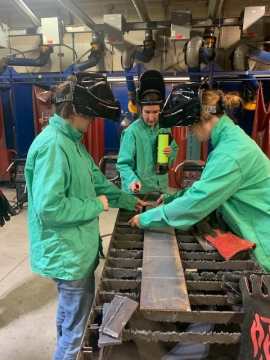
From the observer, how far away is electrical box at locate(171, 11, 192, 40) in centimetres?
440

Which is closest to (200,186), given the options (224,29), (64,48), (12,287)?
(12,287)

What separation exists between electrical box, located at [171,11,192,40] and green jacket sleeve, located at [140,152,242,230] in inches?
142

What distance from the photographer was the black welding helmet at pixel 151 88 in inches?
89.7

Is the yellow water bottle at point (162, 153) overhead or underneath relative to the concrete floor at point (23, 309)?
overhead

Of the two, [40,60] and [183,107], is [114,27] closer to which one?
[40,60]

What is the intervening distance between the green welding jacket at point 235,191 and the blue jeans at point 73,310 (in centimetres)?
54

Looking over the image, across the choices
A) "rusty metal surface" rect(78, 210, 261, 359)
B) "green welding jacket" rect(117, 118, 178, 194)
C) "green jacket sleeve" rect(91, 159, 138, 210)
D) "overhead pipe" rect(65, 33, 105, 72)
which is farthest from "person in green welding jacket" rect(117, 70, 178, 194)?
"overhead pipe" rect(65, 33, 105, 72)

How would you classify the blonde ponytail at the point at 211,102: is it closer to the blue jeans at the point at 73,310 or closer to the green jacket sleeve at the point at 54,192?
the green jacket sleeve at the point at 54,192

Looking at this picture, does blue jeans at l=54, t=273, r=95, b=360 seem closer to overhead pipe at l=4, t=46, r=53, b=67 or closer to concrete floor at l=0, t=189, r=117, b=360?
concrete floor at l=0, t=189, r=117, b=360

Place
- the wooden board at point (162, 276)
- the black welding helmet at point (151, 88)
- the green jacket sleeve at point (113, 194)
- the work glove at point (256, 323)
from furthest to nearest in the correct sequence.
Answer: the black welding helmet at point (151, 88)
the green jacket sleeve at point (113, 194)
the wooden board at point (162, 276)
the work glove at point (256, 323)

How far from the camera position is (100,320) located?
1.04 m

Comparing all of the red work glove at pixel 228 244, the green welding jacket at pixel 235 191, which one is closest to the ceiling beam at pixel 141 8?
the green welding jacket at pixel 235 191

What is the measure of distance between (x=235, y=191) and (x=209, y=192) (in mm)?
120

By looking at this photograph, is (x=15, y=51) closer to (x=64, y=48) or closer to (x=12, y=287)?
(x=64, y=48)
